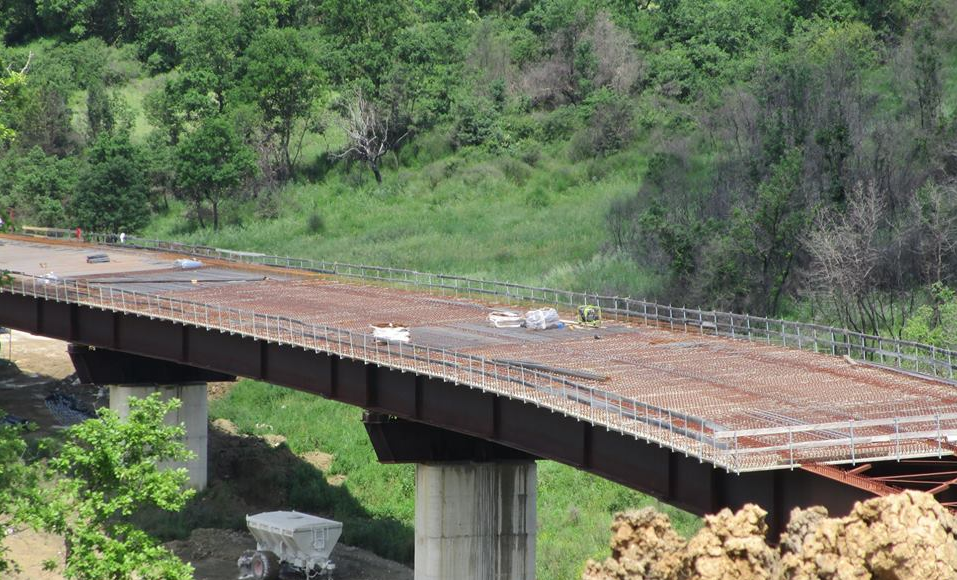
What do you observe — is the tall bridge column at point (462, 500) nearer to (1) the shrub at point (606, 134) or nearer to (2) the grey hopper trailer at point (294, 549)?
(2) the grey hopper trailer at point (294, 549)

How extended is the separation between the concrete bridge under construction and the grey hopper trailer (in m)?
5.35

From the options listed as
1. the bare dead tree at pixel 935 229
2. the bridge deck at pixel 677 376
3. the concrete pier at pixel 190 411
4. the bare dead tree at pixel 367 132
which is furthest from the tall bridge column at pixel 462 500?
the bare dead tree at pixel 367 132

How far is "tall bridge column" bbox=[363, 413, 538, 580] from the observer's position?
4981cm

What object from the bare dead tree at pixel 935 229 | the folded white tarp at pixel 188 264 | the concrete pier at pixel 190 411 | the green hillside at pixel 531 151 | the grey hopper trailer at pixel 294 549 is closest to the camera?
the grey hopper trailer at pixel 294 549

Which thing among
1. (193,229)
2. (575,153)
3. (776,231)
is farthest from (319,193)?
(776,231)

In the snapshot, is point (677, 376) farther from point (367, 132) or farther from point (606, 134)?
point (367, 132)

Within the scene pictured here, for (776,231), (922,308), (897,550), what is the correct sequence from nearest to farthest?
(897,550)
(922,308)
(776,231)

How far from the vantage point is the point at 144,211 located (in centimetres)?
11031

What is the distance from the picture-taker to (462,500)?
5050 centimetres

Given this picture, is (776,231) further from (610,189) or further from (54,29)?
(54,29)

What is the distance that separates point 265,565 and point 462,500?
8.47 metres

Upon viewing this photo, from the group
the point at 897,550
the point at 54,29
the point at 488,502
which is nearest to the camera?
the point at 897,550

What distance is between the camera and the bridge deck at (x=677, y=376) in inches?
1325

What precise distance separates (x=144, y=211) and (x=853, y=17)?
167ft
